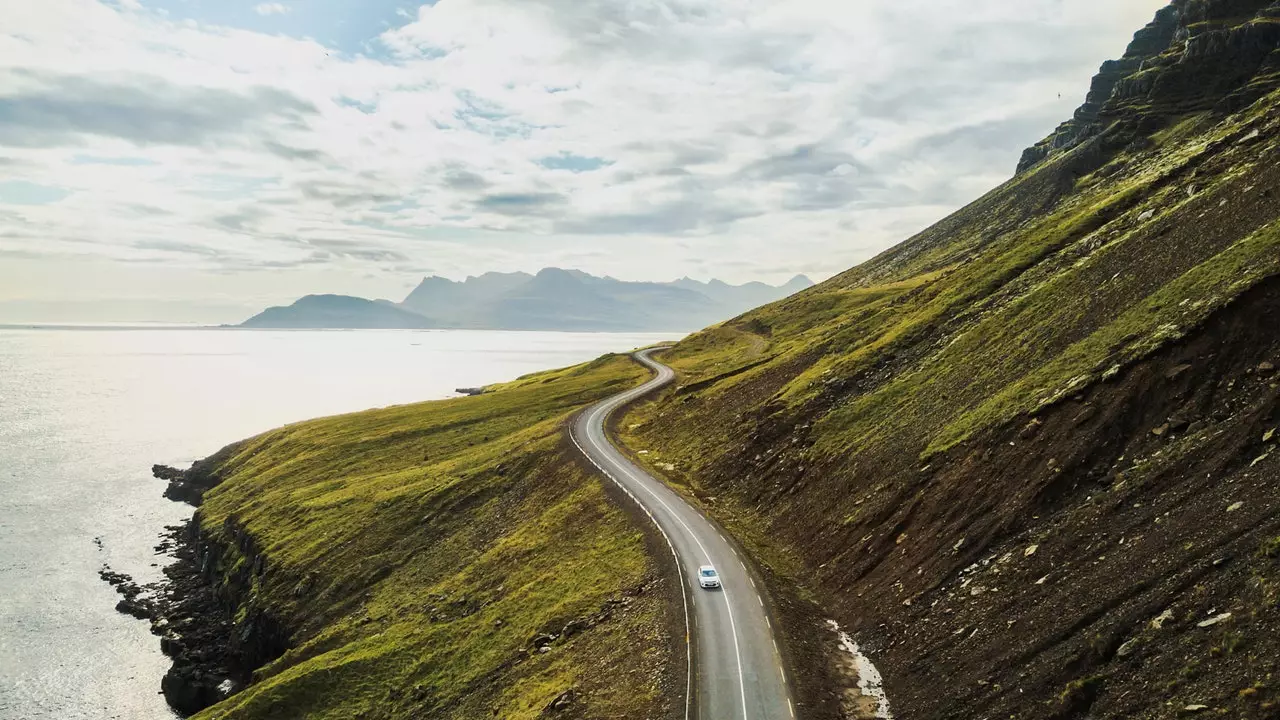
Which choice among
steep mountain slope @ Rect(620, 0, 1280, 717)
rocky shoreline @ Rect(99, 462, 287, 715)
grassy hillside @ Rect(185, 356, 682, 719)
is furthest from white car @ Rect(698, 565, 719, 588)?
rocky shoreline @ Rect(99, 462, 287, 715)

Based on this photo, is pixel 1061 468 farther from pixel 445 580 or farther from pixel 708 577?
pixel 445 580

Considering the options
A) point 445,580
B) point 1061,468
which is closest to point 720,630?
point 1061,468

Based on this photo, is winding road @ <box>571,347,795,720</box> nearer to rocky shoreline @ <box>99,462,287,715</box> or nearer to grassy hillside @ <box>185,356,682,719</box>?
grassy hillside @ <box>185,356,682,719</box>

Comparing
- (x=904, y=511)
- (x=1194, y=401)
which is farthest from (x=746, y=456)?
(x=1194, y=401)

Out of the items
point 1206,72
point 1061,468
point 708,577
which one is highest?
point 1206,72

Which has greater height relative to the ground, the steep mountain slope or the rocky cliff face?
the rocky cliff face
